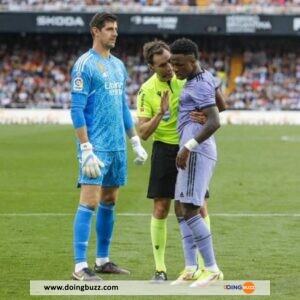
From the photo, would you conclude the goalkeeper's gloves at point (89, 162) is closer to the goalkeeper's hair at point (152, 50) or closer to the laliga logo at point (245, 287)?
the goalkeeper's hair at point (152, 50)

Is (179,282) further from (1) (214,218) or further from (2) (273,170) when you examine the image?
(2) (273,170)

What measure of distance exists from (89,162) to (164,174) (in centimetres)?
84

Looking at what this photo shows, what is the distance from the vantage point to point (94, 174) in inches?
372

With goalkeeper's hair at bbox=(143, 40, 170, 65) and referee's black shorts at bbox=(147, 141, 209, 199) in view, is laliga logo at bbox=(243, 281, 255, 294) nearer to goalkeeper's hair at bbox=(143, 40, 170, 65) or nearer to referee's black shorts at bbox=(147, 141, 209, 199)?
referee's black shorts at bbox=(147, 141, 209, 199)

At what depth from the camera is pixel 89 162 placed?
9.40 m

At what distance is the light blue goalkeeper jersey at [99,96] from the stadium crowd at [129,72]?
37.4 meters

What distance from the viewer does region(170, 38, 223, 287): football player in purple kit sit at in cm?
897

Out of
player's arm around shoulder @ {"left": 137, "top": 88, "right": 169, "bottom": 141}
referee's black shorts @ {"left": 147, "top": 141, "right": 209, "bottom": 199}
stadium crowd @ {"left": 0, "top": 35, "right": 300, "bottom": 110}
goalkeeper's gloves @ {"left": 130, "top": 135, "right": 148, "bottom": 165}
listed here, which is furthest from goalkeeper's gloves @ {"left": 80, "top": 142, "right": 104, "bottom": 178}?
stadium crowd @ {"left": 0, "top": 35, "right": 300, "bottom": 110}

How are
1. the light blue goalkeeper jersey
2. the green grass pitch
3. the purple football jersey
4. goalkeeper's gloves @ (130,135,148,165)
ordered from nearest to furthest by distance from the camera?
the purple football jersey
the light blue goalkeeper jersey
the green grass pitch
goalkeeper's gloves @ (130,135,148,165)

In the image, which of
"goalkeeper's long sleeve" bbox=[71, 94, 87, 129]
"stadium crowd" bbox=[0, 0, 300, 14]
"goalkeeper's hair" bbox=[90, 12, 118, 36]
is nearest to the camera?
"goalkeeper's long sleeve" bbox=[71, 94, 87, 129]

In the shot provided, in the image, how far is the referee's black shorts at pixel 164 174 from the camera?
9.84 meters

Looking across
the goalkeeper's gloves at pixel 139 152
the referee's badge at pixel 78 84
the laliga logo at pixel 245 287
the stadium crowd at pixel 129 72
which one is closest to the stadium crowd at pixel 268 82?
the stadium crowd at pixel 129 72

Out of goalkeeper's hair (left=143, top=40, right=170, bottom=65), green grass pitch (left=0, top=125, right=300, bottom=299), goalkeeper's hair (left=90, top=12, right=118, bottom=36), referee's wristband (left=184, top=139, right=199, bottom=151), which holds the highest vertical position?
goalkeeper's hair (left=90, top=12, right=118, bottom=36)

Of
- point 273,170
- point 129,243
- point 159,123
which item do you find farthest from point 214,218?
point 273,170
